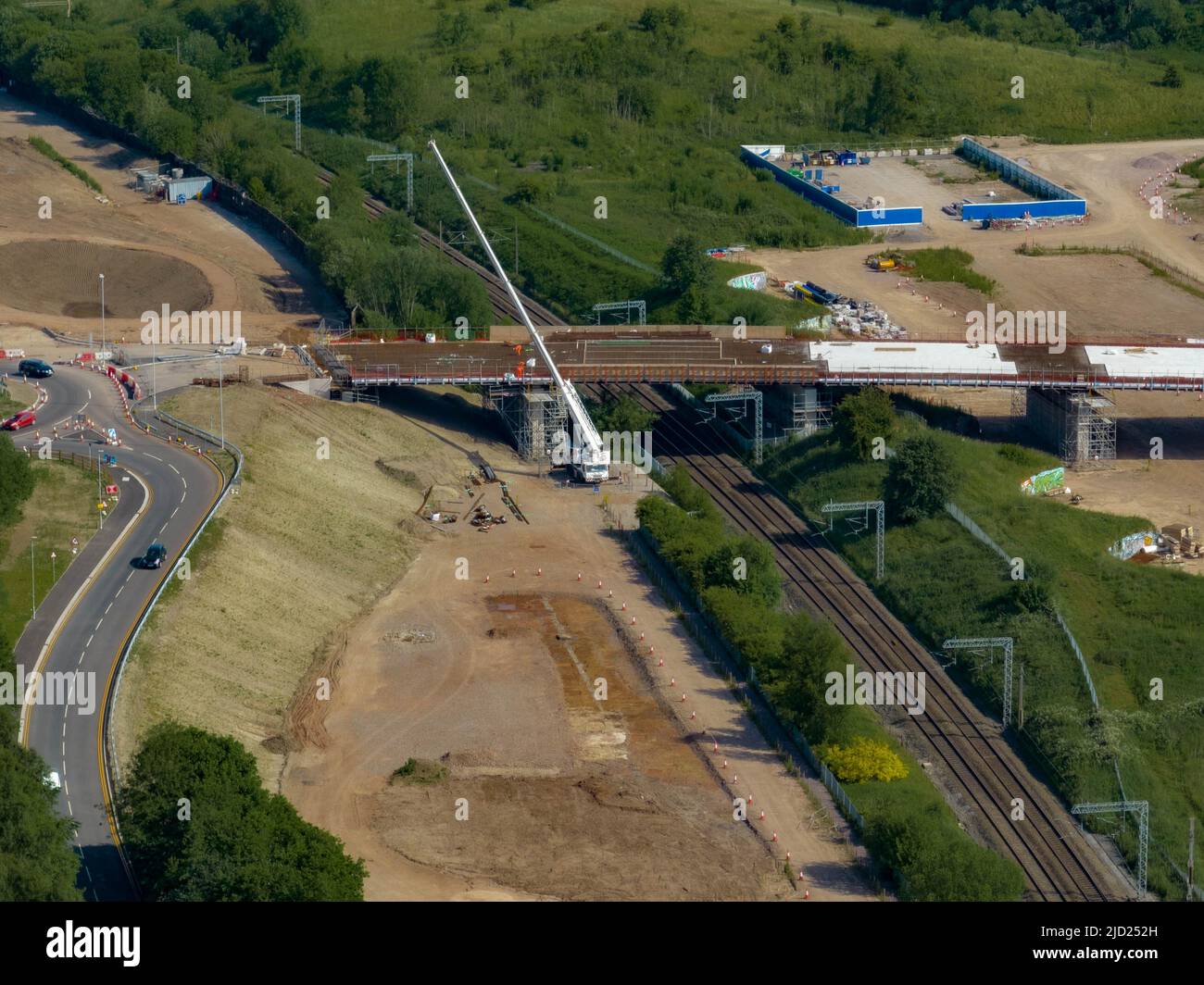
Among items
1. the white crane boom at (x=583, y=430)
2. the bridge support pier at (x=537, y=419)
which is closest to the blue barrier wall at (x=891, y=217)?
the white crane boom at (x=583, y=430)

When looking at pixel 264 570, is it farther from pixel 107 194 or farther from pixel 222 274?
pixel 107 194

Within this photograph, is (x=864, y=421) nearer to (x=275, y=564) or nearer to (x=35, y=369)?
(x=275, y=564)

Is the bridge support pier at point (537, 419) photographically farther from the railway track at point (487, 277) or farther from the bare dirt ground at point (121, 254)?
the bare dirt ground at point (121, 254)

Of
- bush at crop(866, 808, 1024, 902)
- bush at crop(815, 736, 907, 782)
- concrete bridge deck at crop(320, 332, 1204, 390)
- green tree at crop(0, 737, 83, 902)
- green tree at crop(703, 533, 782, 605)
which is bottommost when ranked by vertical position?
bush at crop(815, 736, 907, 782)

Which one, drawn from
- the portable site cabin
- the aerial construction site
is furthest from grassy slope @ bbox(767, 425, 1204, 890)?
the portable site cabin

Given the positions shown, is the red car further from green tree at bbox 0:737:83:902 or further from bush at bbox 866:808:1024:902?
bush at bbox 866:808:1024:902

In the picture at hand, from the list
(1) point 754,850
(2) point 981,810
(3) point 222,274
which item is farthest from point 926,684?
(3) point 222,274

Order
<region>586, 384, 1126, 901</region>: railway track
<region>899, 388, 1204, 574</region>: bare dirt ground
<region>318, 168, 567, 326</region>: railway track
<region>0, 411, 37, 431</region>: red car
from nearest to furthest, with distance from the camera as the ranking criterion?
<region>586, 384, 1126, 901</region>: railway track, <region>0, 411, 37, 431</region>: red car, <region>899, 388, 1204, 574</region>: bare dirt ground, <region>318, 168, 567, 326</region>: railway track

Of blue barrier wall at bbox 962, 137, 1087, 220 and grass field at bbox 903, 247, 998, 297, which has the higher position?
blue barrier wall at bbox 962, 137, 1087, 220
